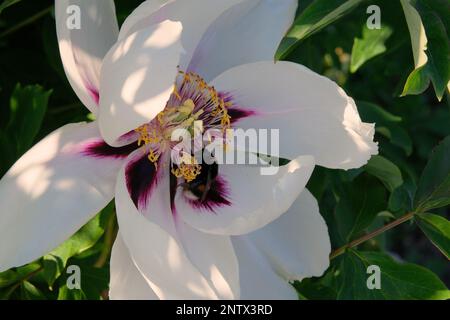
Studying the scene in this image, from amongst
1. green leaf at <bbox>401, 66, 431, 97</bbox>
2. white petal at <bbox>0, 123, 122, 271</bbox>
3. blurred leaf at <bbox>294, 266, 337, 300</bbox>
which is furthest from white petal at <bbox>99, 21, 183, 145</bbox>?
blurred leaf at <bbox>294, 266, 337, 300</bbox>

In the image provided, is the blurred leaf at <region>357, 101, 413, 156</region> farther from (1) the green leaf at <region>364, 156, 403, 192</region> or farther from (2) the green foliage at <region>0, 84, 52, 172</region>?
(2) the green foliage at <region>0, 84, 52, 172</region>

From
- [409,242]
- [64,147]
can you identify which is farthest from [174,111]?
[409,242]

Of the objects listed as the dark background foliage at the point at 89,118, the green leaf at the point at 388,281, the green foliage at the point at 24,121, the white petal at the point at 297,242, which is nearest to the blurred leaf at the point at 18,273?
the dark background foliage at the point at 89,118

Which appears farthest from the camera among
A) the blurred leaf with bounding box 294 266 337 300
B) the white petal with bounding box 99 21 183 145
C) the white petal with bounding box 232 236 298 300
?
the blurred leaf with bounding box 294 266 337 300

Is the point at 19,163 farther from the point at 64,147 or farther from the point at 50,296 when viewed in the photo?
the point at 50,296

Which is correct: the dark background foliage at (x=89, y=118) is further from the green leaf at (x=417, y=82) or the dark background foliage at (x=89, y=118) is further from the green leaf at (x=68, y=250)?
the green leaf at (x=417, y=82)

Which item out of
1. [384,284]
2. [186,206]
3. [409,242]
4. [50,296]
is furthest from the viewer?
[409,242]

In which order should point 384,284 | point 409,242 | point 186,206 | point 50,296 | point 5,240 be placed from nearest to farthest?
point 5,240, point 186,206, point 384,284, point 50,296, point 409,242
